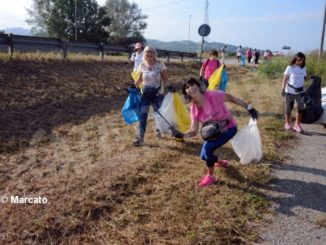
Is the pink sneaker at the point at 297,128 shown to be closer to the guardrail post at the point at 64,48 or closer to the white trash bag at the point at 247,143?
the white trash bag at the point at 247,143

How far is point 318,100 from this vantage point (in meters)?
7.51

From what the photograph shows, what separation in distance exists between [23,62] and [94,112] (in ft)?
11.9

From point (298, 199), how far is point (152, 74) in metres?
3.04

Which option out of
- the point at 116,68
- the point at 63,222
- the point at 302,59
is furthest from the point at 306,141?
the point at 116,68

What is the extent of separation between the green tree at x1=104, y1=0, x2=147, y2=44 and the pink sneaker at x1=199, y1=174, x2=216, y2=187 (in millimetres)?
62209

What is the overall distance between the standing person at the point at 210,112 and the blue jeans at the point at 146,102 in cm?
177

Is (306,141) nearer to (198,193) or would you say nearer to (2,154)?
(198,193)

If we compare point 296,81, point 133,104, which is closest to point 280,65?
point 296,81

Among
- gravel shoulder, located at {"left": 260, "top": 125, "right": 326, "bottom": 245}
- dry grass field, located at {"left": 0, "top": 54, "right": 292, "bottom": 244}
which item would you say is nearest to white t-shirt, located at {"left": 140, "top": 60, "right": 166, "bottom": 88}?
dry grass field, located at {"left": 0, "top": 54, "right": 292, "bottom": 244}

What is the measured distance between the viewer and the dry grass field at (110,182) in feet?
12.3

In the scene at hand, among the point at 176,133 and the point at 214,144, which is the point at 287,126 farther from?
the point at 214,144

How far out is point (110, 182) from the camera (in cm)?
475

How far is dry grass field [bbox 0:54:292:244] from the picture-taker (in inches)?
147

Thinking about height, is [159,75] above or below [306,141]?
above
